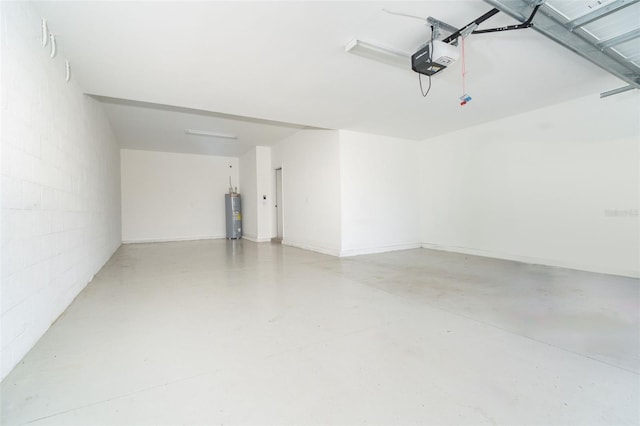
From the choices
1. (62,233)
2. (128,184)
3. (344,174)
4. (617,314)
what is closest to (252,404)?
(62,233)

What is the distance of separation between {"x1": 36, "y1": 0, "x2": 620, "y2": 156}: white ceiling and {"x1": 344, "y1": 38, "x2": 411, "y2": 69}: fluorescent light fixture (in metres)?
0.06

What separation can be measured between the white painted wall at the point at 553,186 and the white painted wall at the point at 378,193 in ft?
2.55

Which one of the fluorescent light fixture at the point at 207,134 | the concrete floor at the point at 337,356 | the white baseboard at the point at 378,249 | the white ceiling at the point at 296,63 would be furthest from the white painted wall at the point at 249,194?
the concrete floor at the point at 337,356

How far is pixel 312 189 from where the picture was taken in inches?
243

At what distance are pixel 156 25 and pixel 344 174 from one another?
3.77 meters

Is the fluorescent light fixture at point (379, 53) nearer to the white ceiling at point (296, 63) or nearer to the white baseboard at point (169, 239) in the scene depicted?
the white ceiling at point (296, 63)

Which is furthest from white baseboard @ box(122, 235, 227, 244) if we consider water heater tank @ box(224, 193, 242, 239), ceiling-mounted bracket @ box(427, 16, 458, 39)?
ceiling-mounted bracket @ box(427, 16, 458, 39)

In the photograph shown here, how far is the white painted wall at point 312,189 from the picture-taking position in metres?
5.56

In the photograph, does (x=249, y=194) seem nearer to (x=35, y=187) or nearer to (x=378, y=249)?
(x=378, y=249)

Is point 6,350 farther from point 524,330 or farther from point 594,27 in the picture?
point 594,27

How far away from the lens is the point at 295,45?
8.41 feet

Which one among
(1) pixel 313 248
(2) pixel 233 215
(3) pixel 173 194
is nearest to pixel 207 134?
(2) pixel 233 215

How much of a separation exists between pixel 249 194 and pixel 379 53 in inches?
248

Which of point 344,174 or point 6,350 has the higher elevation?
point 344,174
